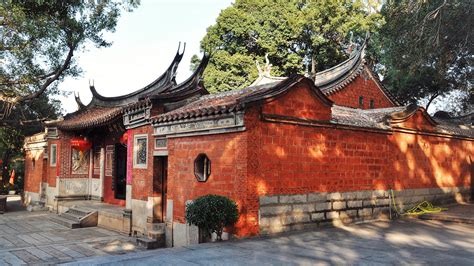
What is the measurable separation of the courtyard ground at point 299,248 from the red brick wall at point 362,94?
6.62 m

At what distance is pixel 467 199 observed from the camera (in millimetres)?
12922

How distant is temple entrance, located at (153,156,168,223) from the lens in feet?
34.7

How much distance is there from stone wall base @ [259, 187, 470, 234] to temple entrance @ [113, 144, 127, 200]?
8507 mm

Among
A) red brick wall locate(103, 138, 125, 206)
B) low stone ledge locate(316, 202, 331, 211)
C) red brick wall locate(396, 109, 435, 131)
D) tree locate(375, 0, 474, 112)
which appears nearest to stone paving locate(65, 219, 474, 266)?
low stone ledge locate(316, 202, 331, 211)

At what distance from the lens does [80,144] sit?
16.2 m

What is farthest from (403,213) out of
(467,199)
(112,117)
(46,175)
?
(46,175)

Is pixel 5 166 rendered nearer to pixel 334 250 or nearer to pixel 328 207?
pixel 328 207

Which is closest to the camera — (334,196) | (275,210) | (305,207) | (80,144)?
(275,210)

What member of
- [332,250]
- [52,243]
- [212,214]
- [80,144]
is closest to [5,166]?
[80,144]

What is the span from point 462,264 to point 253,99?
13.5 ft

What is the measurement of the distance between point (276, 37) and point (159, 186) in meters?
19.5

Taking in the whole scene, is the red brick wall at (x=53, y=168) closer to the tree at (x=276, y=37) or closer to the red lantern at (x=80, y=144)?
the red lantern at (x=80, y=144)

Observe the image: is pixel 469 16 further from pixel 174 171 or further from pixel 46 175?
pixel 46 175

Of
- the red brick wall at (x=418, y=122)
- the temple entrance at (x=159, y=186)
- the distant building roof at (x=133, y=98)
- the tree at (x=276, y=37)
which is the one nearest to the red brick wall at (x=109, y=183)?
the distant building roof at (x=133, y=98)
